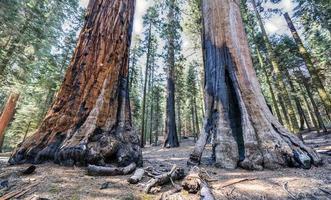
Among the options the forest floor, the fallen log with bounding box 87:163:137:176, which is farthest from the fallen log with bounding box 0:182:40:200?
the fallen log with bounding box 87:163:137:176

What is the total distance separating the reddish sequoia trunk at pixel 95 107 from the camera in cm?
334

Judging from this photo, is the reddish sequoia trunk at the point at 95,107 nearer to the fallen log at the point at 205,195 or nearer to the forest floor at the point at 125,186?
the forest floor at the point at 125,186

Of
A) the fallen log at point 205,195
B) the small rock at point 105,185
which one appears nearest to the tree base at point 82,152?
the small rock at point 105,185

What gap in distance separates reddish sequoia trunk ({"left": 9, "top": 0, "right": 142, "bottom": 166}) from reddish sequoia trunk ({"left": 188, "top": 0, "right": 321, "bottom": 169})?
6.25ft

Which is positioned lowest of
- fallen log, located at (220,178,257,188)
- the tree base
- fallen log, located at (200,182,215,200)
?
fallen log, located at (200,182,215,200)

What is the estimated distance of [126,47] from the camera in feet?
16.0

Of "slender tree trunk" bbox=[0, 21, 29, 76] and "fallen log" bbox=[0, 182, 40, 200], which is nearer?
"fallen log" bbox=[0, 182, 40, 200]

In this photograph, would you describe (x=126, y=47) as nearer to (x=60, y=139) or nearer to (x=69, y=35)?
(x=60, y=139)

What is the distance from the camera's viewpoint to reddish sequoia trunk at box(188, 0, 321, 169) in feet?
11.6

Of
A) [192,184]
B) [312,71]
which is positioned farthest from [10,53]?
[312,71]

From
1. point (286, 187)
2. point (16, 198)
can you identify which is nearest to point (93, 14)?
point (16, 198)

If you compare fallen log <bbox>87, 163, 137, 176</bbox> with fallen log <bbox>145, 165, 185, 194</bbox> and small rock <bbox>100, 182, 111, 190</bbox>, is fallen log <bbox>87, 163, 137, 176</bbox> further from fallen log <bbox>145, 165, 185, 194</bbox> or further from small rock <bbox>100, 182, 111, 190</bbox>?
fallen log <bbox>145, 165, 185, 194</bbox>

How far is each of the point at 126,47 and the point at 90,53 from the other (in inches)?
37.7

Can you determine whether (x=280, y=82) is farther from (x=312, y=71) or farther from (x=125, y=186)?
(x=125, y=186)
